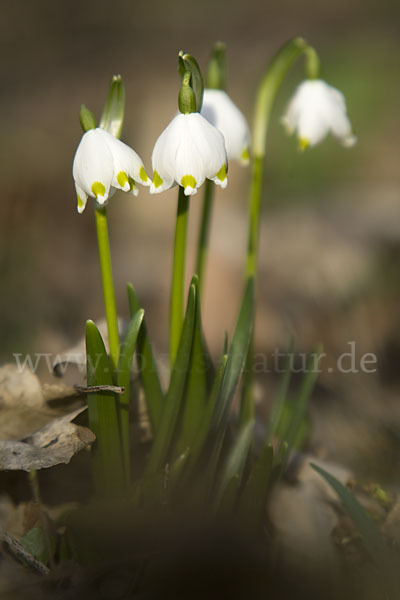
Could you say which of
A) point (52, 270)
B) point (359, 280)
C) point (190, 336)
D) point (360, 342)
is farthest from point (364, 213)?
point (190, 336)

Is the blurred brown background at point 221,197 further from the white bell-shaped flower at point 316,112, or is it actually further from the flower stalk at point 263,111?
the white bell-shaped flower at point 316,112

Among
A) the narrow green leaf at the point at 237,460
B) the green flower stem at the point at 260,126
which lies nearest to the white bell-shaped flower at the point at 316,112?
the green flower stem at the point at 260,126

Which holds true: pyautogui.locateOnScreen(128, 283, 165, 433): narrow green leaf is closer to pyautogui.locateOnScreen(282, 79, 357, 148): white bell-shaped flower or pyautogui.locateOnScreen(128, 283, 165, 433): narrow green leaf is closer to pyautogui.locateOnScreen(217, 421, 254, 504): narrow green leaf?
pyautogui.locateOnScreen(217, 421, 254, 504): narrow green leaf

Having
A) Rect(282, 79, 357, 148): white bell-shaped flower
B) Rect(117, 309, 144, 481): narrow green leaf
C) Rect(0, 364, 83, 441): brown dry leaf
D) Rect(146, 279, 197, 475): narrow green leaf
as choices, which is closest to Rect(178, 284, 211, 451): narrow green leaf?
Rect(146, 279, 197, 475): narrow green leaf

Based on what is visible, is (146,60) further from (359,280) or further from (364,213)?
(359,280)

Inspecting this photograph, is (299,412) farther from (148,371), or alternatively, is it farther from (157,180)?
(157,180)

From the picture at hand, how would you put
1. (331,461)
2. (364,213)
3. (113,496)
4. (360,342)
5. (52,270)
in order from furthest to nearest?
(364,213) < (52,270) < (360,342) < (331,461) < (113,496)
